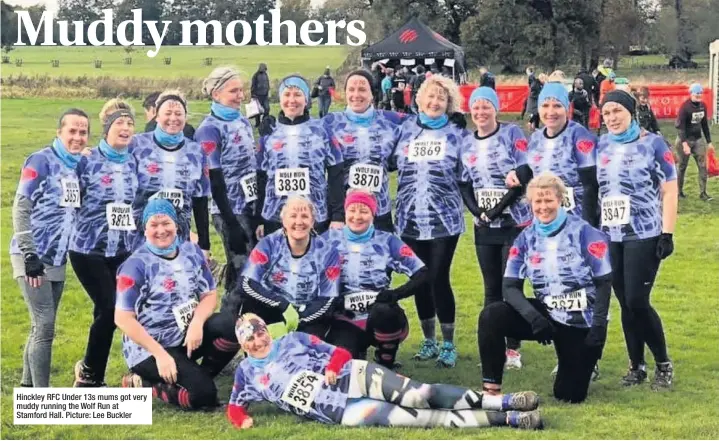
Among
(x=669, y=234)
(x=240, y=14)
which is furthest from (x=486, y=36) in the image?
(x=669, y=234)

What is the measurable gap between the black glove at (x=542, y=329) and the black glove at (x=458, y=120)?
144 cm

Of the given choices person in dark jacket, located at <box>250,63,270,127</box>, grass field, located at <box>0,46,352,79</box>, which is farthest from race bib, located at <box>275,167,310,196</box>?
person in dark jacket, located at <box>250,63,270,127</box>

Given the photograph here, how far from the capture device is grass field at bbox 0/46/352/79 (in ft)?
29.7

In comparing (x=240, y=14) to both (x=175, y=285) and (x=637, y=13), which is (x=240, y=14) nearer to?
(x=175, y=285)

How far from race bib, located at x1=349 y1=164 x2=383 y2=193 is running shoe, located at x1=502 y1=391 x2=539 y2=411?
5.92 ft

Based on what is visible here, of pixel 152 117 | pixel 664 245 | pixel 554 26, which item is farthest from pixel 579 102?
pixel 554 26

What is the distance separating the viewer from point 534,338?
17.5 ft

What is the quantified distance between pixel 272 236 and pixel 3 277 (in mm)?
5236

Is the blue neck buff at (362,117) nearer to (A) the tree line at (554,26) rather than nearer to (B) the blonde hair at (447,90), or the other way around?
(B) the blonde hair at (447,90)

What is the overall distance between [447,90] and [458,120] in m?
0.20

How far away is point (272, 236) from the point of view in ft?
18.1

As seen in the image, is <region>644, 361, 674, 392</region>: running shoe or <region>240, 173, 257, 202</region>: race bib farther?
<region>240, 173, 257, 202</region>: race bib

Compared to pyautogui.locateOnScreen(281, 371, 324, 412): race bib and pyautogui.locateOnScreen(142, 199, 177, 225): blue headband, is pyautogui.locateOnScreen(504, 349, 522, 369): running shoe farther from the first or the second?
pyautogui.locateOnScreen(142, 199, 177, 225): blue headband

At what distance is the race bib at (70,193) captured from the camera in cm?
540
